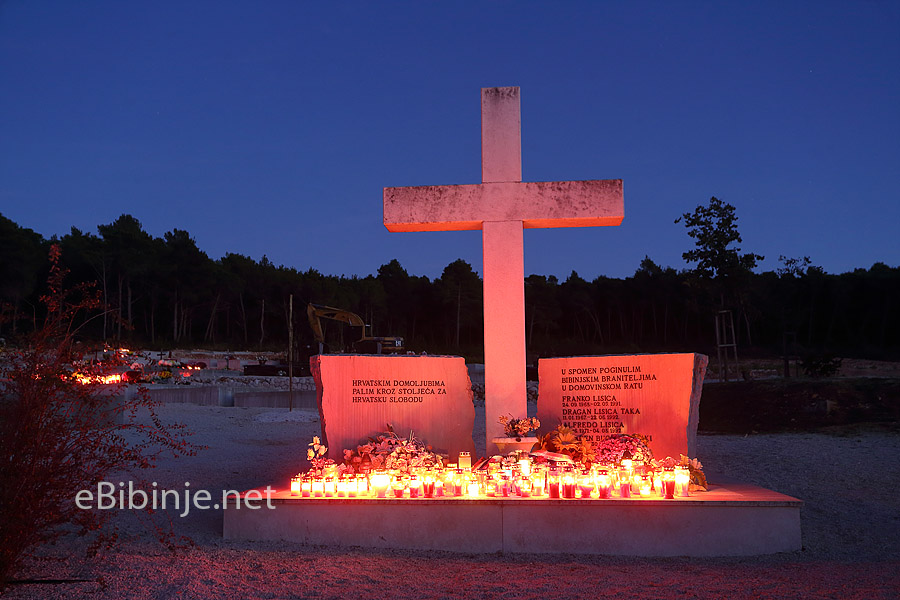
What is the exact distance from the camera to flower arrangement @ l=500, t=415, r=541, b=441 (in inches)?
310

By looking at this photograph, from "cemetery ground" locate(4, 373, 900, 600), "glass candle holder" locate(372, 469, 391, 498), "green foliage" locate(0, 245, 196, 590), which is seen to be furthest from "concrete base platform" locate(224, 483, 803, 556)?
"green foliage" locate(0, 245, 196, 590)

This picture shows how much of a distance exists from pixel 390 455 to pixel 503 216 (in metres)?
3.34

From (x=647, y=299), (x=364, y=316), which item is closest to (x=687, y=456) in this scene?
(x=364, y=316)

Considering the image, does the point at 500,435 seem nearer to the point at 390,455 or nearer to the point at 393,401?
the point at 393,401

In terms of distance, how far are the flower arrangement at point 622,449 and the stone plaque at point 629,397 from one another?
38 centimetres

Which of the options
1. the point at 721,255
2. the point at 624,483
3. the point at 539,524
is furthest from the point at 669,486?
the point at 721,255

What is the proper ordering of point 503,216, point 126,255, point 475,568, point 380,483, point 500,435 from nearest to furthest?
point 475,568, point 380,483, point 500,435, point 503,216, point 126,255

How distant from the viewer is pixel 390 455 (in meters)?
7.34

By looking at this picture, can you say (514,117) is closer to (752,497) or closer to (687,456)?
(687,456)

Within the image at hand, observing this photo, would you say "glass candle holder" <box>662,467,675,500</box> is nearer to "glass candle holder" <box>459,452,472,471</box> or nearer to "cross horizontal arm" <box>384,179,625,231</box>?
"glass candle holder" <box>459,452,472,471</box>

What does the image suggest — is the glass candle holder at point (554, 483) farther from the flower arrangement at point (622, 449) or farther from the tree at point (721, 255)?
the tree at point (721, 255)

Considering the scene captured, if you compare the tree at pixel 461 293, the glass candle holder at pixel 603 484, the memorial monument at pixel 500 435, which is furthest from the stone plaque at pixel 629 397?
the tree at pixel 461 293

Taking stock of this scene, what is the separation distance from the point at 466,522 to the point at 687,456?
3.05 m

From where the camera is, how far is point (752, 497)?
628 centimetres
